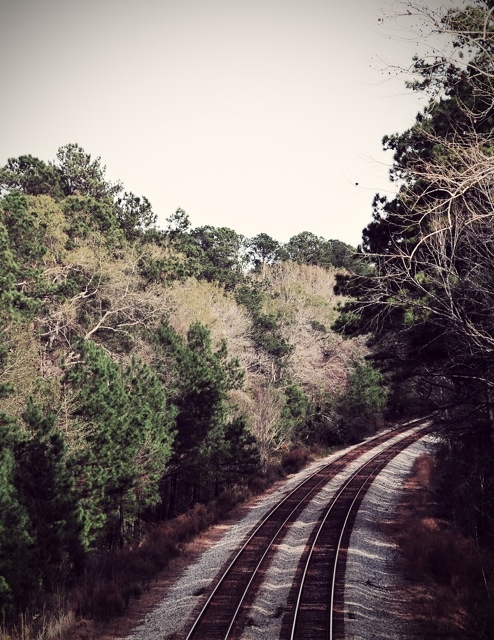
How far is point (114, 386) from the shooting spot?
18.0m

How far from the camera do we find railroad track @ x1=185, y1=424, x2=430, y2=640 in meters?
10.2

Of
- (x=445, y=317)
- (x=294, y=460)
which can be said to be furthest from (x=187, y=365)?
(x=445, y=317)

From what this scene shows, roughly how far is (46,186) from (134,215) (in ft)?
19.4

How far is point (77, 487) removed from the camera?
16.4 m

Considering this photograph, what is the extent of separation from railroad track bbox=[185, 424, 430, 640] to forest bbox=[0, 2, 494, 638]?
2688mm

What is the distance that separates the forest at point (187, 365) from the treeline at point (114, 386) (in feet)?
0.33

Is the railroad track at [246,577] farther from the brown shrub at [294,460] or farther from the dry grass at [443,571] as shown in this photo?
the brown shrub at [294,460]

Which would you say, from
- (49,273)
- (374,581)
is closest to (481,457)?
(374,581)

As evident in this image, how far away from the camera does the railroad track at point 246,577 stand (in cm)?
1016

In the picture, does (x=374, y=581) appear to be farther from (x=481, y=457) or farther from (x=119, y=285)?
(x=119, y=285)

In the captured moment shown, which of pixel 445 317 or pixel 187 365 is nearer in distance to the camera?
pixel 445 317

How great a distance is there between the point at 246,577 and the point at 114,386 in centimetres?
874

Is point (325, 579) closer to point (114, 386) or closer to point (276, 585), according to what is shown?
point (276, 585)

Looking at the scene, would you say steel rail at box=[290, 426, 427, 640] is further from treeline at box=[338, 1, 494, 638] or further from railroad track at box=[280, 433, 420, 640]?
treeline at box=[338, 1, 494, 638]
